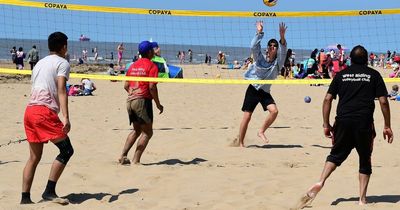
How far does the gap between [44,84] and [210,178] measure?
6.41ft

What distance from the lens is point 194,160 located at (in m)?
6.81

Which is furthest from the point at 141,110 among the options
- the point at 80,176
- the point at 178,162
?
the point at 80,176

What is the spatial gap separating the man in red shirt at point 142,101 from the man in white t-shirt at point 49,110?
1.61 m

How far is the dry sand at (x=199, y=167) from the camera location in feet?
16.2

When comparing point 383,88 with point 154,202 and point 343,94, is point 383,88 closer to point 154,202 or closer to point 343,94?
point 343,94

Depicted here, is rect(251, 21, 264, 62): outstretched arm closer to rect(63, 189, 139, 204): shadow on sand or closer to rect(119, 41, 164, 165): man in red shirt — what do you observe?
rect(119, 41, 164, 165): man in red shirt

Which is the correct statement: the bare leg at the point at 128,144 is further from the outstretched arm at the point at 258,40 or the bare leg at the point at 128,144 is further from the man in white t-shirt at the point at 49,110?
the outstretched arm at the point at 258,40

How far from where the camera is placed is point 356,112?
4.50 metres

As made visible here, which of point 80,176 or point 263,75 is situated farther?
point 263,75

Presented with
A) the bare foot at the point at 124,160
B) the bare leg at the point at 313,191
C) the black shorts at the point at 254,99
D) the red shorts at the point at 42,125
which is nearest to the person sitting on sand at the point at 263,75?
the black shorts at the point at 254,99

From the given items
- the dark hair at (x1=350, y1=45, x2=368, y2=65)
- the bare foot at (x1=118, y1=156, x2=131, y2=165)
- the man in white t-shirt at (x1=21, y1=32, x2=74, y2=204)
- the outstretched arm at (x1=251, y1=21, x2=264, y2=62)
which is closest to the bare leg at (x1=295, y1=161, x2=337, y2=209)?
the dark hair at (x1=350, y1=45, x2=368, y2=65)

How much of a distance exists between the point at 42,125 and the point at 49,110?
0.13 meters

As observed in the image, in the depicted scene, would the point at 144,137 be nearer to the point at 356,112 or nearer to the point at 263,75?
the point at 263,75

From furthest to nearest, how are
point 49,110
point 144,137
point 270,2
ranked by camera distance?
point 270,2
point 144,137
point 49,110
